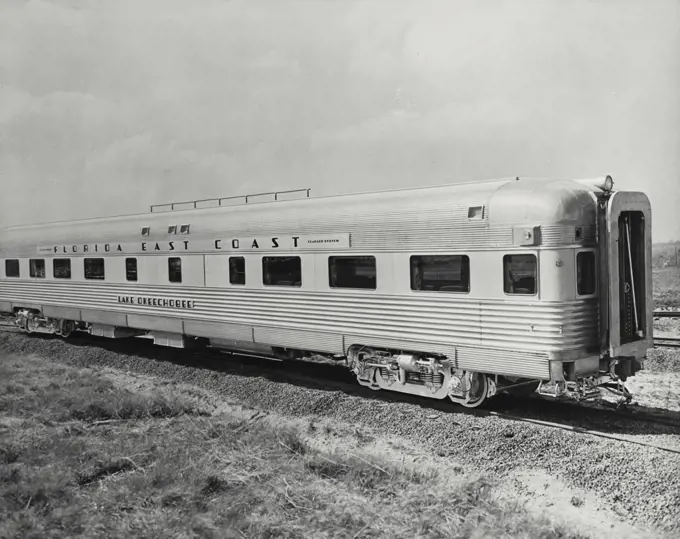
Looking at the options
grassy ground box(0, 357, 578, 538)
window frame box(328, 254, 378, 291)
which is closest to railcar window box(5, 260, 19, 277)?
grassy ground box(0, 357, 578, 538)

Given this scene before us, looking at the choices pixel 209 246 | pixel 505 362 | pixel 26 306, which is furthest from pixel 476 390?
pixel 26 306

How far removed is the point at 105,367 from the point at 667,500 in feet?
39.5

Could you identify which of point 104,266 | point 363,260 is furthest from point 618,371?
point 104,266

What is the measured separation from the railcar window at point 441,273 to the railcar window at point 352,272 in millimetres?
855

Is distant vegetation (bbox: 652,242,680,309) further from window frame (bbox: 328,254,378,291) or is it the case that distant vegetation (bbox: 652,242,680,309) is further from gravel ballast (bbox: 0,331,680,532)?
window frame (bbox: 328,254,378,291)

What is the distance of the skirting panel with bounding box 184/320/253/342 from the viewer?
42.0ft

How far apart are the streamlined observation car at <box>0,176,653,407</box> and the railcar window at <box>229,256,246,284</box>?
3 cm

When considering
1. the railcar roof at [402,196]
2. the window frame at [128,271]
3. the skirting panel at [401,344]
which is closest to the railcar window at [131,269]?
the window frame at [128,271]

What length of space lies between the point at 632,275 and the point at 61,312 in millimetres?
14920

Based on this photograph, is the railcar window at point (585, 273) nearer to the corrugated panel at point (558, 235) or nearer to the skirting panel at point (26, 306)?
the corrugated panel at point (558, 235)

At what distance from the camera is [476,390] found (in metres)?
9.57

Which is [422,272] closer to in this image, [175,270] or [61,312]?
[175,270]

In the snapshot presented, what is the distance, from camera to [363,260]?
1059 cm

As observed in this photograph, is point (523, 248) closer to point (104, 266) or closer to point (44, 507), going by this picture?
point (44, 507)
